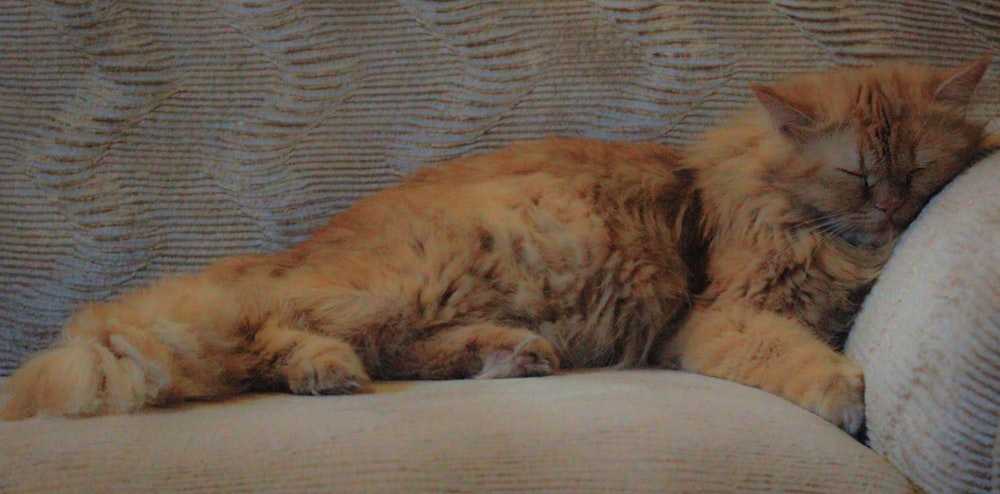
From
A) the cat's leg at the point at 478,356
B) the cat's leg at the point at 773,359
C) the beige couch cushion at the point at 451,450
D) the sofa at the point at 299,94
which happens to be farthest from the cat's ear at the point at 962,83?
the cat's leg at the point at 478,356

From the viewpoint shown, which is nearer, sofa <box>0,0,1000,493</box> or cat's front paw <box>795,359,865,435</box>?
cat's front paw <box>795,359,865,435</box>

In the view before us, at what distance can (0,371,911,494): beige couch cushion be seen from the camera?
1.10m

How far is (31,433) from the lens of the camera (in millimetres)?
1220

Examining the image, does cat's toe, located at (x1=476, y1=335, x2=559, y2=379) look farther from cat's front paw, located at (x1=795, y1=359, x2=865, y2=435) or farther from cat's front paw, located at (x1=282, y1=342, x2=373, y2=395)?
cat's front paw, located at (x1=795, y1=359, x2=865, y2=435)

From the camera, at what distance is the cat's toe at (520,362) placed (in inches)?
68.9

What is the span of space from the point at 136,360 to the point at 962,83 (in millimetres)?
1536

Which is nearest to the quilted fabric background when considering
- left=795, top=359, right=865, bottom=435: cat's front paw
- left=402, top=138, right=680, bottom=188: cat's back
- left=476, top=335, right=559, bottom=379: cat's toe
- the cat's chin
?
left=402, top=138, right=680, bottom=188: cat's back

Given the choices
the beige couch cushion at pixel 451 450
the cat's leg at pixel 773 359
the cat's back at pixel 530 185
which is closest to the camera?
the beige couch cushion at pixel 451 450

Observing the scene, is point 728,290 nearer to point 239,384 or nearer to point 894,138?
point 894,138

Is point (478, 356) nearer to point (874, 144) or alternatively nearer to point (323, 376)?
point (323, 376)

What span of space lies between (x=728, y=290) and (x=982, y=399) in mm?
755

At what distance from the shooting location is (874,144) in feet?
5.65

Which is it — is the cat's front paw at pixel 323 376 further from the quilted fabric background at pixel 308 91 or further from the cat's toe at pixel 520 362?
the quilted fabric background at pixel 308 91

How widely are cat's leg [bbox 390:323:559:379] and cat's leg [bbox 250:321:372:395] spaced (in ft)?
0.52
